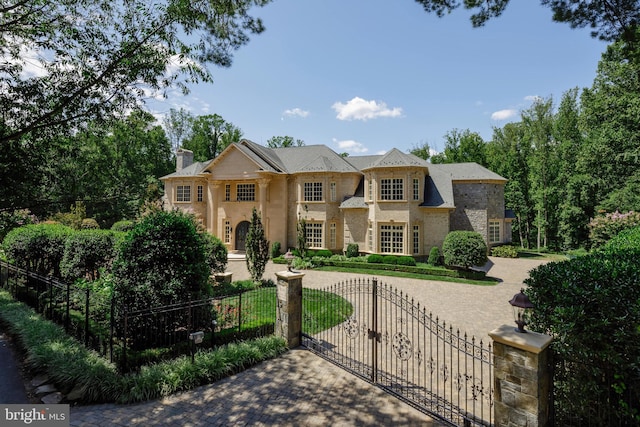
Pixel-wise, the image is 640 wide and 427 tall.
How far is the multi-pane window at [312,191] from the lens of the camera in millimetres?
25094

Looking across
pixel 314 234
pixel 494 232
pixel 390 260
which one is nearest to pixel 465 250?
pixel 390 260

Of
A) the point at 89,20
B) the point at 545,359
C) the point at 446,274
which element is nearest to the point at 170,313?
the point at 89,20

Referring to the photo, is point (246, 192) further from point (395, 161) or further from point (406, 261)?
point (406, 261)

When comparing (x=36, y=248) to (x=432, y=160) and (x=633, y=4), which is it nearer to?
(x=633, y=4)

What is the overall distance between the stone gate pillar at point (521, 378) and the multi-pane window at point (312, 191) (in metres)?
21.2

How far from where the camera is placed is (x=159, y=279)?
7766mm

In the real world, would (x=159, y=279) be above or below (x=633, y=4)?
below

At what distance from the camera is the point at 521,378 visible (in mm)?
4012

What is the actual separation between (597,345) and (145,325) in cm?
903

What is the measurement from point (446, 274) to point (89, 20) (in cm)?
1904

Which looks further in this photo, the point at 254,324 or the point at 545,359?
the point at 254,324

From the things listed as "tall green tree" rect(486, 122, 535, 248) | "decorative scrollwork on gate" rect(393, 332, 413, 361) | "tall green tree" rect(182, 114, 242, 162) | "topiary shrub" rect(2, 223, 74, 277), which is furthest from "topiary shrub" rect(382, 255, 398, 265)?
"tall green tree" rect(182, 114, 242, 162)

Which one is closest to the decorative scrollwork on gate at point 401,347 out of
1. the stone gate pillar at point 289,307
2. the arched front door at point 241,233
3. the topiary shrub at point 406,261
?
the stone gate pillar at point 289,307

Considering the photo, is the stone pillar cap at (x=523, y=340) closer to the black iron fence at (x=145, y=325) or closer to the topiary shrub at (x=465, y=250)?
the black iron fence at (x=145, y=325)
